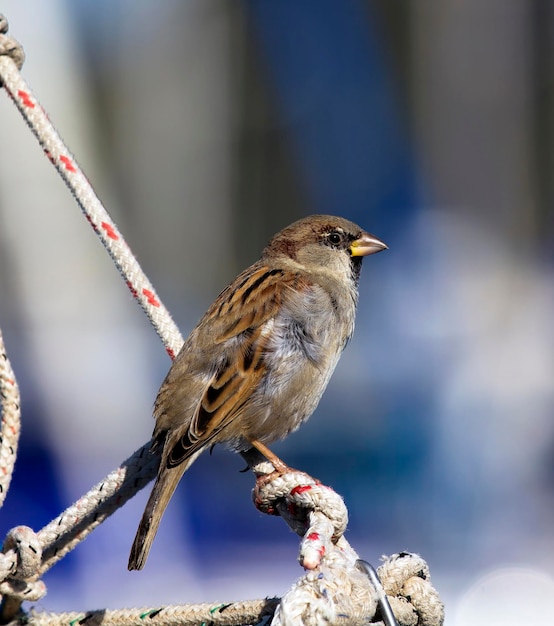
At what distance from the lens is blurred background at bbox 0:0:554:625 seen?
10.8ft

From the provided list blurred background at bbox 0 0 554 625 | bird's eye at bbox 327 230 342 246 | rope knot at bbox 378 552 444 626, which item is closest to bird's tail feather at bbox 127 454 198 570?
rope knot at bbox 378 552 444 626

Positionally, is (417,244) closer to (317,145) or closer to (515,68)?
(317,145)

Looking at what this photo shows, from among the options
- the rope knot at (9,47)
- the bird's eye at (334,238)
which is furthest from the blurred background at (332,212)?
the rope knot at (9,47)

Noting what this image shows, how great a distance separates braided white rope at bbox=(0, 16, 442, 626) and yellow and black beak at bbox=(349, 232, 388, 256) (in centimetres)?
65

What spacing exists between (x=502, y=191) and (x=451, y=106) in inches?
15.0

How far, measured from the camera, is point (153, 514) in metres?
1.64

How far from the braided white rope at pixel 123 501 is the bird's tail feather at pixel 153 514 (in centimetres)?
3

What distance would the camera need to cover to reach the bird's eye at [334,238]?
228 cm

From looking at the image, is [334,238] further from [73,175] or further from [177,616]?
[177,616]

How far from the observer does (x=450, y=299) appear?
11.4 ft

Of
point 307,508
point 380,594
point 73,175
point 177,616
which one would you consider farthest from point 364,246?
point 380,594

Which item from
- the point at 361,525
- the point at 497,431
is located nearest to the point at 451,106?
the point at 497,431

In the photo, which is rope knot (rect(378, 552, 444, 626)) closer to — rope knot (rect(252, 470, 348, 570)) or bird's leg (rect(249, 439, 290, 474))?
rope knot (rect(252, 470, 348, 570))

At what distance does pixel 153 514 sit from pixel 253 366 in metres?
0.42
